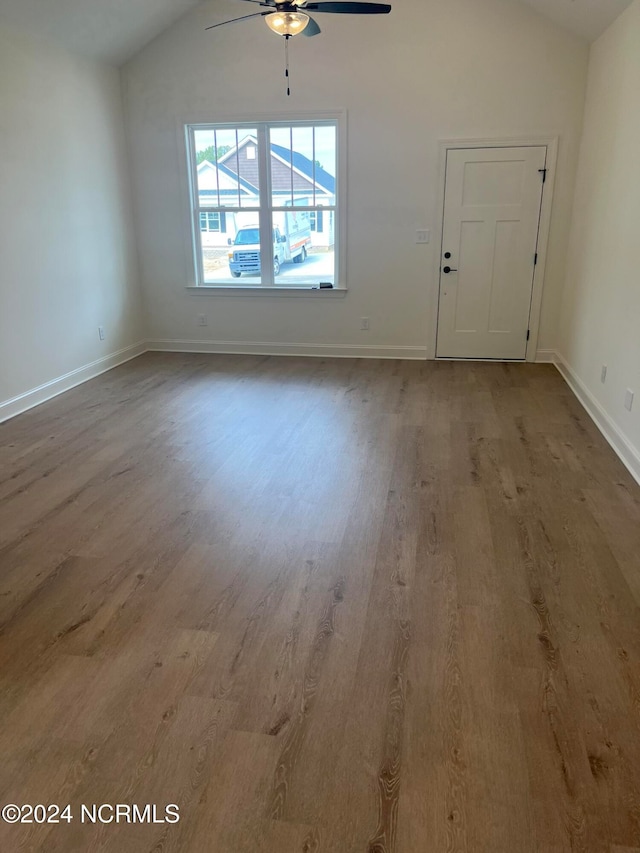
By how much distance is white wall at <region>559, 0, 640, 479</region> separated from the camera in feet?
12.8

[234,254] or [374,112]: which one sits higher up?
[374,112]

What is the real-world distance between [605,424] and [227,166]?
4.51 meters

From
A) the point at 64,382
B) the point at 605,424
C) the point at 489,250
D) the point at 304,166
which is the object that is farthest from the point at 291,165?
the point at 605,424

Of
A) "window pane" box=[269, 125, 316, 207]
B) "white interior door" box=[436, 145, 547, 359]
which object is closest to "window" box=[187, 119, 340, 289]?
"window pane" box=[269, 125, 316, 207]

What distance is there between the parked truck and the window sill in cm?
19

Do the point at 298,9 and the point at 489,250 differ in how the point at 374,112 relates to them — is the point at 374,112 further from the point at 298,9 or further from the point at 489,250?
the point at 298,9

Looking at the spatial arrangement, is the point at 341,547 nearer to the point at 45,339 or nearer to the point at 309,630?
the point at 309,630

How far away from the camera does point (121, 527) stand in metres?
2.99

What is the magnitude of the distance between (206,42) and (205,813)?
644 cm

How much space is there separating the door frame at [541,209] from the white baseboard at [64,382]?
3.27 m

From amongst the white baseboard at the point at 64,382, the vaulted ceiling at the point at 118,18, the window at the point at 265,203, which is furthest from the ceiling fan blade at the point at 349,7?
the white baseboard at the point at 64,382

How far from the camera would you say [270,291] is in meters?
6.49

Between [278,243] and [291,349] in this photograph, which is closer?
[278,243]

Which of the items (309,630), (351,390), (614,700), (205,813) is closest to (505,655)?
(614,700)
